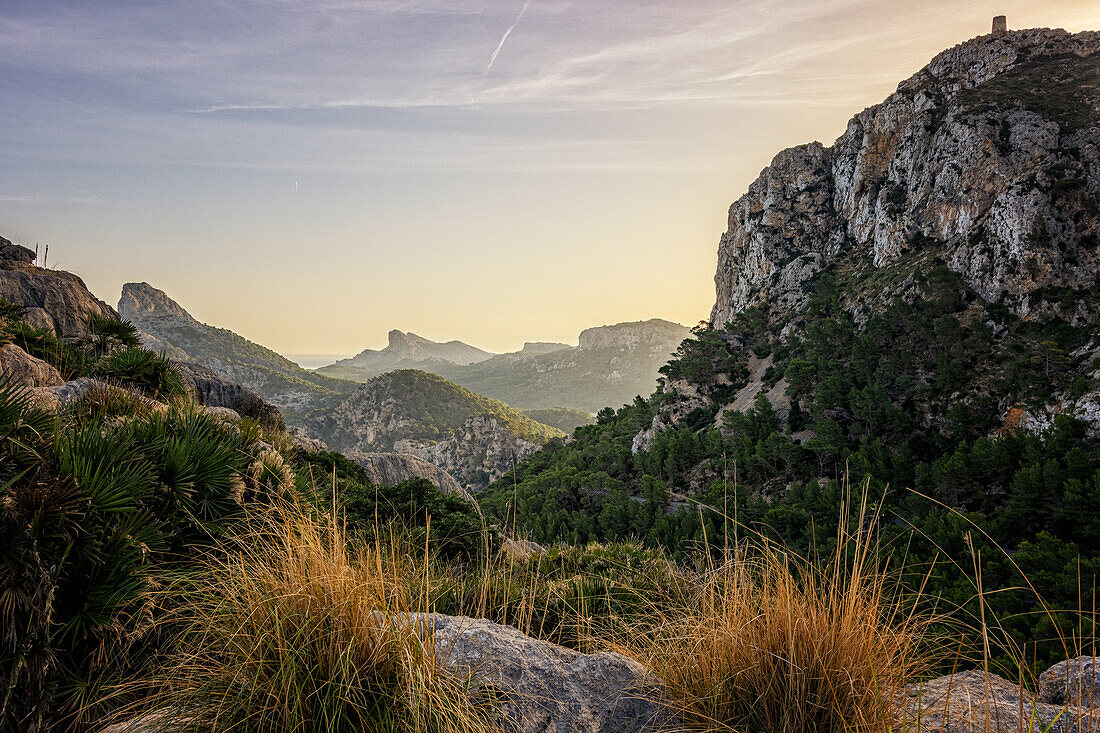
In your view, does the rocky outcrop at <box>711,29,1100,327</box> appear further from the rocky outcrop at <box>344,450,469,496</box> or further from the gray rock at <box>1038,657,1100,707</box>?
the gray rock at <box>1038,657,1100,707</box>

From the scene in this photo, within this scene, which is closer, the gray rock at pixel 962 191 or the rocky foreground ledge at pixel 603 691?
the rocky foreground ledge at pixel 603 691

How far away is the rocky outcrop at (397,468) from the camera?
24094 millimetres

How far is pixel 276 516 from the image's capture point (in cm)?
458

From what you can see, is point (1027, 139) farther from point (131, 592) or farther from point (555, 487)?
point (131, 592)

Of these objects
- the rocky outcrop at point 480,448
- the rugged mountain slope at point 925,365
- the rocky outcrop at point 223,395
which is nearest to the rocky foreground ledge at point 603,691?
the rugged mountain slope at point 925,365

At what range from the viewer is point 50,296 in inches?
741

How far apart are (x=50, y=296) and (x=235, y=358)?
18019 cm

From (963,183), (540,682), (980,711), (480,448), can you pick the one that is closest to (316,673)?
(540,682)

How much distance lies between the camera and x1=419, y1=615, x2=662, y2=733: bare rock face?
98.7 inches

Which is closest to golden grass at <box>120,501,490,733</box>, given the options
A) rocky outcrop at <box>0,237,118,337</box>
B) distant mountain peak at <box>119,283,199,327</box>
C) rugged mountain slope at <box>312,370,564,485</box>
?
rocky outcrop at <box>0,237,118,337</box>

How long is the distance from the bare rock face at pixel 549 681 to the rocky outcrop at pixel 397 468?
21.3 m

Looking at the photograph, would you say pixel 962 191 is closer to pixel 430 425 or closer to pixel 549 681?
pixel 549 681

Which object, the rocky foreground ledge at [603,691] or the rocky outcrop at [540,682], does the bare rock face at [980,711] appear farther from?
the rocky outcrop at [540,682]

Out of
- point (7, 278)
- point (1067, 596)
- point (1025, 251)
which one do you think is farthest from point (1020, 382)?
point (7, 278)
